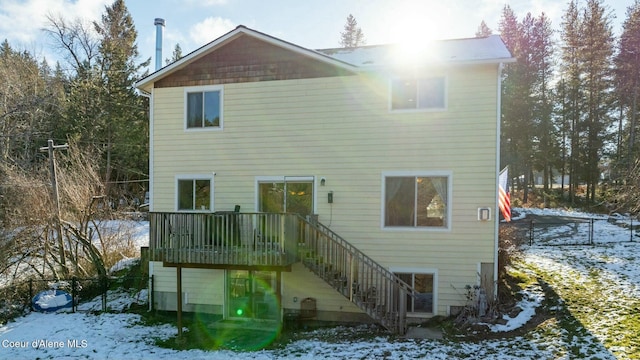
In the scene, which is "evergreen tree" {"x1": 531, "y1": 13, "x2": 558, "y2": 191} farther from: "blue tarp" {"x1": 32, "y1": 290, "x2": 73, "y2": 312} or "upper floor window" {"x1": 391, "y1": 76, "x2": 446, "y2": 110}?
"blue tarp" {"x1": 32, "y1": 290, "x2": 73, "y2": 312}

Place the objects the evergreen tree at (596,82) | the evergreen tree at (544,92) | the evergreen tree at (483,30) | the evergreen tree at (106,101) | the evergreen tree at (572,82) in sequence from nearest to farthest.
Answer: the evergreen tree at (106,101), the evergreen tree at (596,82), the evergreen tree at (572,82), the evergreen tree at (544,92), the evergreen tree at (483,30)

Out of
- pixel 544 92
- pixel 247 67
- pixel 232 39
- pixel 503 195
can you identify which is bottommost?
pixel 503 195

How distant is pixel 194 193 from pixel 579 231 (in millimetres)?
17588

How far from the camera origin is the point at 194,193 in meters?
11.3

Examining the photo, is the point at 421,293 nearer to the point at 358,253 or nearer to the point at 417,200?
the point at 358,253

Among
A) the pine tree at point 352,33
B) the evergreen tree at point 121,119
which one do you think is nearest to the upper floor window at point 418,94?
the evergreen tree at point 121,119

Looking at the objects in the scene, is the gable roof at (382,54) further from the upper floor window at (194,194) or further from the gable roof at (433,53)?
the upper floor window at (194,194)

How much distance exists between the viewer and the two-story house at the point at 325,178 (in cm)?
943

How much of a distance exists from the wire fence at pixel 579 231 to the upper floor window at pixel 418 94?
27.9ft

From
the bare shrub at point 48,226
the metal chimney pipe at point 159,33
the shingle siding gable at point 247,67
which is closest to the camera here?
the shingle siding gable at point 247,67

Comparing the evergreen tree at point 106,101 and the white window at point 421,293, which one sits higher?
the evergreen tree at point 106,101

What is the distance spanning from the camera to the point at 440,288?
9.66 metres

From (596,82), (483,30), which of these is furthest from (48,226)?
(483,30)

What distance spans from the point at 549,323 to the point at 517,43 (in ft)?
89.0
